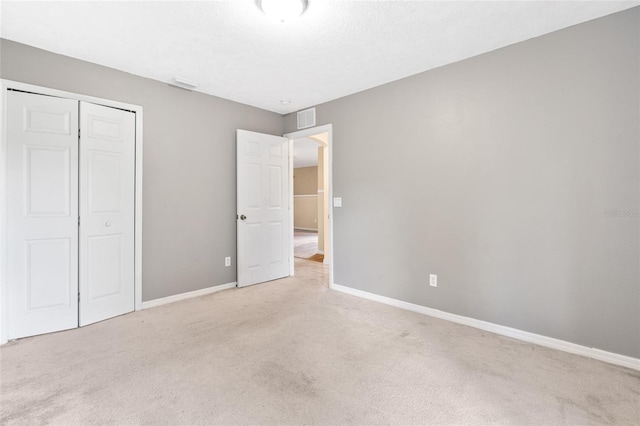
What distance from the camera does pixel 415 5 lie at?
6.82 feet

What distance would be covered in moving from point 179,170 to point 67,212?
1.14 meters

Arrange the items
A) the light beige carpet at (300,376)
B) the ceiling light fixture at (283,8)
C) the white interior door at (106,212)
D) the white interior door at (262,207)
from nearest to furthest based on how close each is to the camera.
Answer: the light beige carpet at (300,376), the ceiling light fixture at (283,8), the white interior door at (106,212), the white interior door at (262,207)

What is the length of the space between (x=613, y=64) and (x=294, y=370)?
3119 mm

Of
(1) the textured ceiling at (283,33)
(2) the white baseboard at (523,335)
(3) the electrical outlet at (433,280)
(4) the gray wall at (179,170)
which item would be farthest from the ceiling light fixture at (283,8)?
(2) the white baseboard at (523,335)

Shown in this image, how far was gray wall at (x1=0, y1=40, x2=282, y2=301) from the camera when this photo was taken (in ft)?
9.85

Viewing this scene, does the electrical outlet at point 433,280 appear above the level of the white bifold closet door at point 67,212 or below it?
below

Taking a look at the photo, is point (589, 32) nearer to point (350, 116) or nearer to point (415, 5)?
point (415, 5)

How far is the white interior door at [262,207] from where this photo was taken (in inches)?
160

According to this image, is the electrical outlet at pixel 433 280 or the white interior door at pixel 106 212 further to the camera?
the electrical outlet at pixel 433 280

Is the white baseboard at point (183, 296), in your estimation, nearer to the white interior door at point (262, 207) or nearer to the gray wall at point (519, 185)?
the white interior door at point (262, 207)

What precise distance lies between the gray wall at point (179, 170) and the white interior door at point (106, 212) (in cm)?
17

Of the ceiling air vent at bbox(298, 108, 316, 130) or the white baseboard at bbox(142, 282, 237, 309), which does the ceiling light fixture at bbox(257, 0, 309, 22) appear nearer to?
the ceiling air vent at bbox(298, 108, 316, 130)

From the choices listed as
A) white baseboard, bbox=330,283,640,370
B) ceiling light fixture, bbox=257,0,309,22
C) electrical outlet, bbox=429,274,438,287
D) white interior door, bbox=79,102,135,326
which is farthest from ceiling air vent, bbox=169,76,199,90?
electrical outlet, bbox=429,274,438,287

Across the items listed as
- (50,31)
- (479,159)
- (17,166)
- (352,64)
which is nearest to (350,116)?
(352,64)
